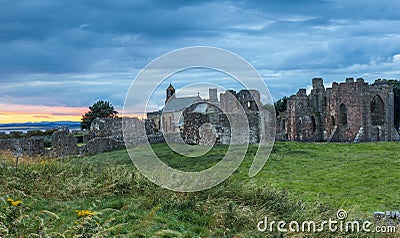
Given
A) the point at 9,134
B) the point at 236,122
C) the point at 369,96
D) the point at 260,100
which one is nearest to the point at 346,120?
the point at 369,96

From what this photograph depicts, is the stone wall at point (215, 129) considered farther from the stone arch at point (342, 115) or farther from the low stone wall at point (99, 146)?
the stone arch at point (342, 115)

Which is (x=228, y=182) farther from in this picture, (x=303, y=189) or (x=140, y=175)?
(x=303, y=189)

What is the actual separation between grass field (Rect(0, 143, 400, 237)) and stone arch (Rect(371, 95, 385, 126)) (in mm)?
29273

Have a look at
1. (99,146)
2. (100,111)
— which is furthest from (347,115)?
(100,111)

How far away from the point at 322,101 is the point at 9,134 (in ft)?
111

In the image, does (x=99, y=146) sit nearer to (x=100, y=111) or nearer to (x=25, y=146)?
(x=25, y=146)

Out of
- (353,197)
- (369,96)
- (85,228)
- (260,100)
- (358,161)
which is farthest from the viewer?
(260,100)

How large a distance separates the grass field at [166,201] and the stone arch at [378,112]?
96.0 feet

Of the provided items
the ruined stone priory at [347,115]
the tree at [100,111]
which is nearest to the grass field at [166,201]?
the ruined stone priory at [347,115]

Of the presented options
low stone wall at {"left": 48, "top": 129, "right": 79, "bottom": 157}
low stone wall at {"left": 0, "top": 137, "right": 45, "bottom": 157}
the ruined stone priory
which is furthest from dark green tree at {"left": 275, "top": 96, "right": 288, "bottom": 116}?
low stone wall at {"left": 0, "top": 137, "right": 45, "bottom": 157}

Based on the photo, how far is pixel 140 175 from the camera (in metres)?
13.2

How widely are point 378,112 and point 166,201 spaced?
40108 millimetres

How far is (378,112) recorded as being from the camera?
152 ft

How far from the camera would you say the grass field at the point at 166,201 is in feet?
28.3
